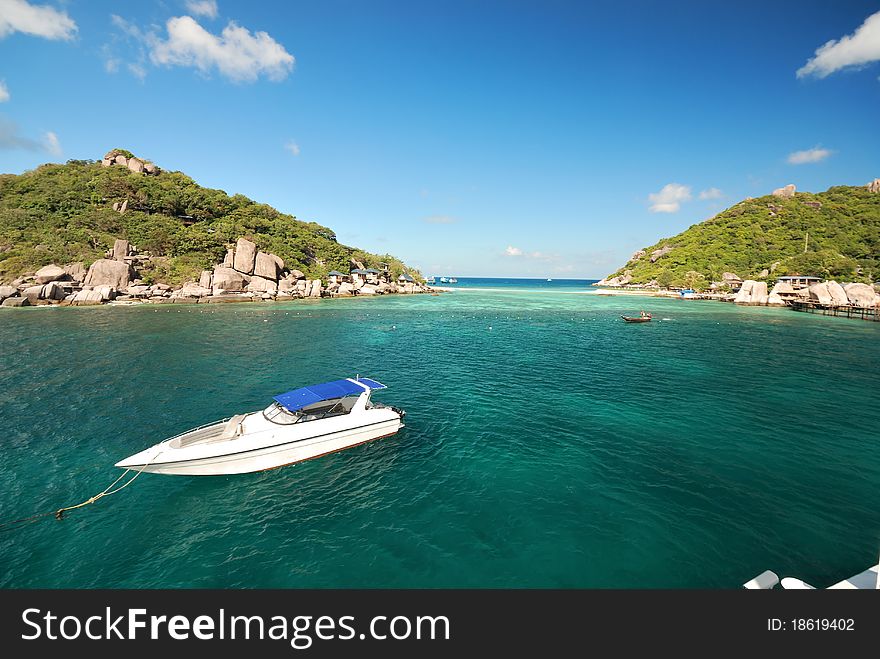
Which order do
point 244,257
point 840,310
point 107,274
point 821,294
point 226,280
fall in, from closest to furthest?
point 107,274
point 840,310
point 226,280
point 821,294
point 244,257

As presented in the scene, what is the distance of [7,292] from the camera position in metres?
66.8

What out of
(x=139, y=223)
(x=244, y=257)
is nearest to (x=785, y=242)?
(x=244, y=257)

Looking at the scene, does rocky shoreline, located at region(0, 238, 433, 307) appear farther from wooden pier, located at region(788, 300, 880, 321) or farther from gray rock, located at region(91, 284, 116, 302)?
wooden pier, located at region(788, 300, 880, 321)

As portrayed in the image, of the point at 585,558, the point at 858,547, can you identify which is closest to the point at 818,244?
the point at 858,547

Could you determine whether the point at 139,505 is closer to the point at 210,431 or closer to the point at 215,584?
the point at 210,431

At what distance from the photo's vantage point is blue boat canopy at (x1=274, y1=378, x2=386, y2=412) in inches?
716

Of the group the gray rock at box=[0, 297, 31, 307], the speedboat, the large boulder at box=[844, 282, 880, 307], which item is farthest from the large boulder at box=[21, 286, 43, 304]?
the large boulder at box=[844, 282, 880, 307]

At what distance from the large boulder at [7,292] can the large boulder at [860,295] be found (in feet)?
614

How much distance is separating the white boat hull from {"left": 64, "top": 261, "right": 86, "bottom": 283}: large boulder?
313 ft

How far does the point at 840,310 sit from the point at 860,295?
28.6 feet

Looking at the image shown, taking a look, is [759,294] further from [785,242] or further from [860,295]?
[785,242]

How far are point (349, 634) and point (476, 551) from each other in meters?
5.38

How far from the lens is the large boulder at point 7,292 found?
66.2 metres

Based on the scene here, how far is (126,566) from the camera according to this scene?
37.2 feet
